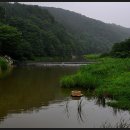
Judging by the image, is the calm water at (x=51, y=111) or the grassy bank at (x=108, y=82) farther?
the grassy bank at (x=108, y=82)

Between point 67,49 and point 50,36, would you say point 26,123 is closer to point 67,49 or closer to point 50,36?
point 50,36

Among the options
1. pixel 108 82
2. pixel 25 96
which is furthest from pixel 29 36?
pixel 25 96

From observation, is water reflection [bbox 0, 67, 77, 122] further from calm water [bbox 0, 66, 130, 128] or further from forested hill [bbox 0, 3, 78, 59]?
forested hill [bbox 0, 3, 78, 59]

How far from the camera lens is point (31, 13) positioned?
110312 mm

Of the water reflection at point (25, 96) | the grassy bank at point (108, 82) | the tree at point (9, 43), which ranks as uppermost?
the tree at point (9, 43)

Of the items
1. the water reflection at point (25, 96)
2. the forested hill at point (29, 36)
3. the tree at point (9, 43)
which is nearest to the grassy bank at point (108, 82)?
the water reflection at point (25, 96)

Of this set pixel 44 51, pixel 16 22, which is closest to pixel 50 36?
pixel 44 51

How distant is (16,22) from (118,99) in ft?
190

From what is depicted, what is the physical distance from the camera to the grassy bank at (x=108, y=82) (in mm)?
17523

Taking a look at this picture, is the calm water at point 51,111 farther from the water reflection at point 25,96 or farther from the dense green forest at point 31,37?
the dense green forest at point 31,37

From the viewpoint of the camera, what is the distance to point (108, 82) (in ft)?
70.7

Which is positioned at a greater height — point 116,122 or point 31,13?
point 31,13

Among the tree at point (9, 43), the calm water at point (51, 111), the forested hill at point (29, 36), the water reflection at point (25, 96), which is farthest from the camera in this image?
the forested hill at point (29, 36)

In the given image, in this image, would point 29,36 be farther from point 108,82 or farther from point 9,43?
point 108,82
